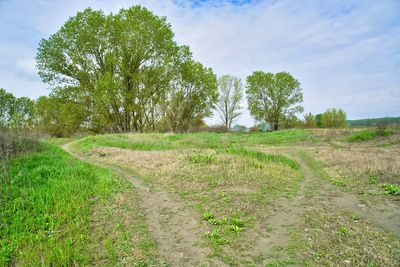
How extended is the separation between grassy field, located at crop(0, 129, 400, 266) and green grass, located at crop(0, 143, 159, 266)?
2 centimetres

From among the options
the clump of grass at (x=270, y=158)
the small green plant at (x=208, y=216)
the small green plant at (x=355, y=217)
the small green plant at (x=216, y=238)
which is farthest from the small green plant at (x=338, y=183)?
the small green plant at (x=216, y=238)

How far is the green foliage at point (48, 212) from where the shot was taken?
4.66 meters

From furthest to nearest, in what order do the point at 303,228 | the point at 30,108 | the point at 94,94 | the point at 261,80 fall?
1. the point at 261,80
2. the point at 30,108
3. the point at 94,94
4. the point at 303,228

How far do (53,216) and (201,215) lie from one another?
3.31 metres

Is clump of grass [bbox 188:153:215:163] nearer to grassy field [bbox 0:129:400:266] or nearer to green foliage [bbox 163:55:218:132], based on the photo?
grassy field [bbox 0:129:400:266]

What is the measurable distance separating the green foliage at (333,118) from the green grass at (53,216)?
58.3m

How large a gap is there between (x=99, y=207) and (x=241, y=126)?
1964 inches

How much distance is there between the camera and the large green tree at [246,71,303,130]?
49594mm

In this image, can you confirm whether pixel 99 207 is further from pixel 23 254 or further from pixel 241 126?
pixel 241 126

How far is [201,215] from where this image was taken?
6281 millimetres

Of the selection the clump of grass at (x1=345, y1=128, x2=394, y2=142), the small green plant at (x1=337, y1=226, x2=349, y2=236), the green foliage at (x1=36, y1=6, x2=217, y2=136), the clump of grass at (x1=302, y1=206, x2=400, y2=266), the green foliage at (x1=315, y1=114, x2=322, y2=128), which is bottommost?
the clump of grass at (x1=302, y1=206, x2=400, y2=266)

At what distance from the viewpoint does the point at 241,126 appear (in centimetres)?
5506

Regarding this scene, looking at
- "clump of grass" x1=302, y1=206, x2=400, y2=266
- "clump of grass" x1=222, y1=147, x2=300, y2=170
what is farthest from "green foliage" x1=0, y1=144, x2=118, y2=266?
"clump of grass" x1=222, y1=147, x2=300, y2=170

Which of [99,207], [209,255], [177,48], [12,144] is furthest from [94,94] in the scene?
[209,255]
